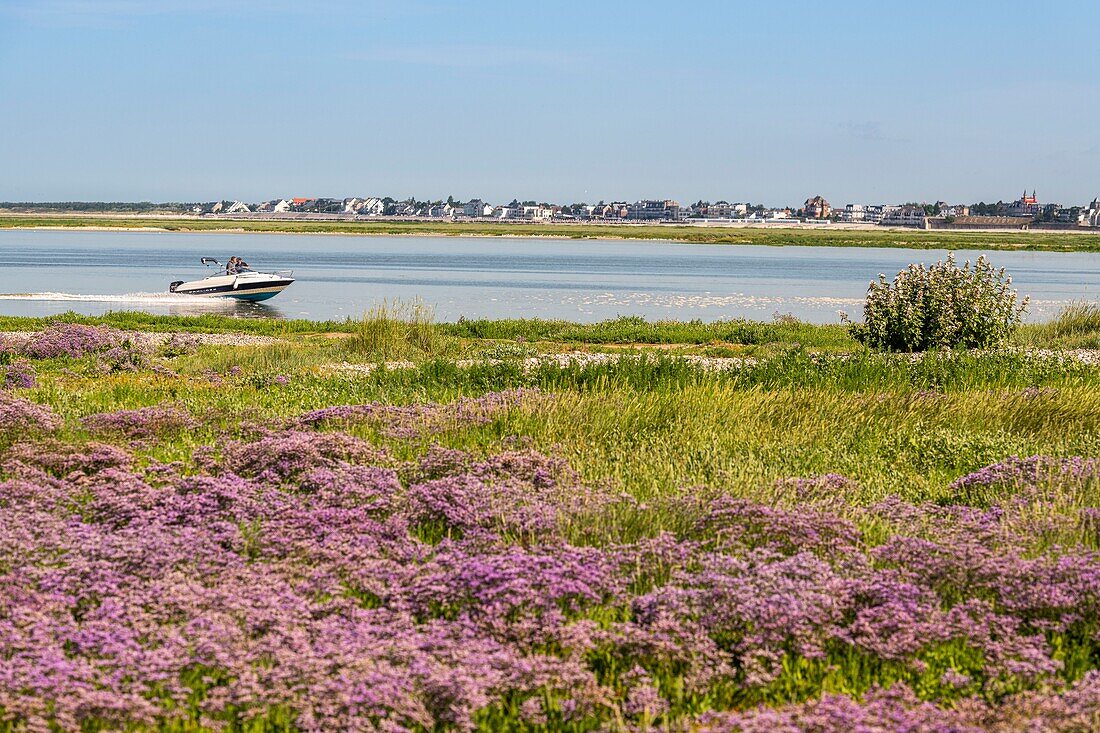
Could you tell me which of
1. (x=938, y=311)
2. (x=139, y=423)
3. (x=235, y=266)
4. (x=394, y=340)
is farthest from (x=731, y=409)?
(x=235, y=266)

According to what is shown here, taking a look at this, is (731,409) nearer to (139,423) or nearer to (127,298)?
(139,423)

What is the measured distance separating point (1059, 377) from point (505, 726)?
1296cm

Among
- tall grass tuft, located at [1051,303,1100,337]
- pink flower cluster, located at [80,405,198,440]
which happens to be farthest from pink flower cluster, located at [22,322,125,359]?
tall grass tuft, located at [1051,303,1100,337]

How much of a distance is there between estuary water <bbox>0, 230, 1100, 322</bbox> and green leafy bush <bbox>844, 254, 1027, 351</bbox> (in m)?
13.8

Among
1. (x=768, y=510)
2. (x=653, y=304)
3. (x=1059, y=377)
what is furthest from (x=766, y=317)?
(x=768, y=510)

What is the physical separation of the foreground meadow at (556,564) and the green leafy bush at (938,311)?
27.1 ft

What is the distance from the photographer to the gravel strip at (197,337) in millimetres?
23938

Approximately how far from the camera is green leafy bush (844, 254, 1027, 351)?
69.6 feet

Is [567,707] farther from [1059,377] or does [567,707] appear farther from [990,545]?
[1059,377]

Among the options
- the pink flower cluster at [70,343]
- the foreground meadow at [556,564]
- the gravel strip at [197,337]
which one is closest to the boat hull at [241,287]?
the gravel strip at [197,337]

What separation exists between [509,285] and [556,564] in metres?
54.9

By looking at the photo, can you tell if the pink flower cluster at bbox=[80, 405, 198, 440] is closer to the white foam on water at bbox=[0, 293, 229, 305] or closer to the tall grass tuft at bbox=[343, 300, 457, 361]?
the tall grass tuft at bbox=[343, 300, 457, 361]

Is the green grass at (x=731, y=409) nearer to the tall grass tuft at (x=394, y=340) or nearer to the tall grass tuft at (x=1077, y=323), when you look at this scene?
the tall grass tuft at (x=394, y=340)

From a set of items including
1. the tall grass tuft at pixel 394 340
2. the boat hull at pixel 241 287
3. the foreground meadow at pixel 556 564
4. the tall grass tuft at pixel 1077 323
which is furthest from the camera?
the boat hull at pixel 241 287
